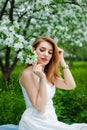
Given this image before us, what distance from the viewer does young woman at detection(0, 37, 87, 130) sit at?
527 cm

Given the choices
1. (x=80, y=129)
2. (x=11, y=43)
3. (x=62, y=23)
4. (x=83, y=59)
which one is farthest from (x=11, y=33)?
(x=83, y=59)

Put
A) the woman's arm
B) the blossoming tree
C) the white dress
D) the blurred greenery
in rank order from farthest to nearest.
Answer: the blossoming tree
the blurred greenery
the woman's arm
the white dress

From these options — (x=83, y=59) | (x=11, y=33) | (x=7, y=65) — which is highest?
(x=11, y=33)

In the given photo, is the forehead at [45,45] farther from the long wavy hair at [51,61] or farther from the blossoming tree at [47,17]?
the blossoming tree at [47,17]

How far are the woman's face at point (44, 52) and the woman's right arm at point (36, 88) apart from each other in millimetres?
255

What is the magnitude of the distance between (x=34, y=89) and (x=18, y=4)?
7.55 m

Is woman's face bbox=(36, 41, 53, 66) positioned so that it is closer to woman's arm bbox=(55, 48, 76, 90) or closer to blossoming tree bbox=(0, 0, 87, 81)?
woman's arm bbox=(55, 48, 76, 90)

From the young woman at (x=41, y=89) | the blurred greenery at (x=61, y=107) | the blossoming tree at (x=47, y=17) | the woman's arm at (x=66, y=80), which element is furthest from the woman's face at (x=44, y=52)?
the blossoming tree at (x=47, y=17)

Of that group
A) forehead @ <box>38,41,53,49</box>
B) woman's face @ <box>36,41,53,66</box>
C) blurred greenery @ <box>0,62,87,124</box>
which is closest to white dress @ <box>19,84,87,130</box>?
woman's face @ <box>36,41,53,66</box>

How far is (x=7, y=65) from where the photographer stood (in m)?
13.7

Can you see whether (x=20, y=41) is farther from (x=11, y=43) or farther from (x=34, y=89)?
(x=34, y=89)

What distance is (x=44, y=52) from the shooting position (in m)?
5.59

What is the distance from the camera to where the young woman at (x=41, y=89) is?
5273 millimetres

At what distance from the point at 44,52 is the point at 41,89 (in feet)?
1.83
